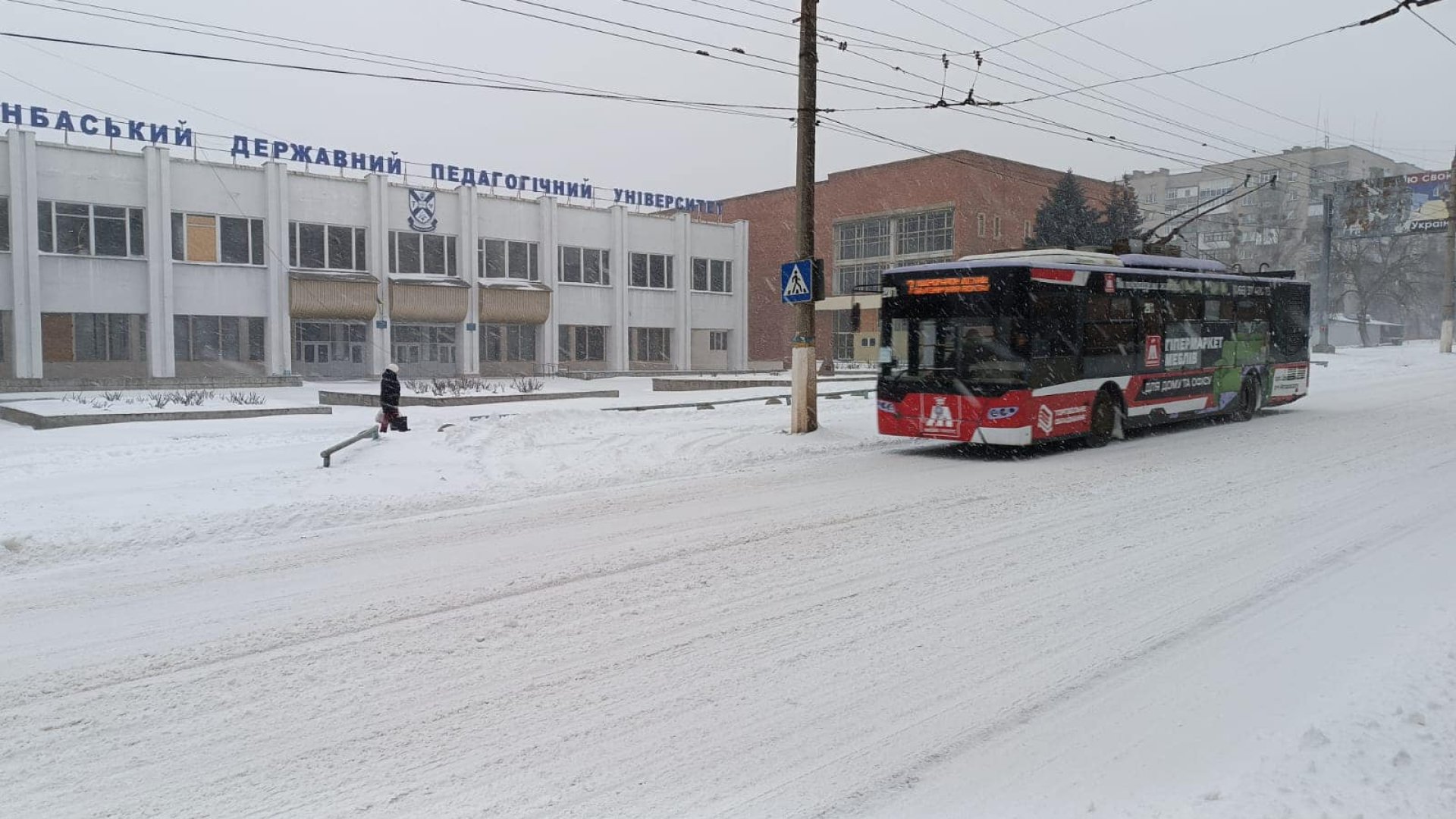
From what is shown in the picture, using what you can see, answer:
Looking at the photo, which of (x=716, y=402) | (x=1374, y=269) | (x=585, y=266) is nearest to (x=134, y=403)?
(x=716, y=402)

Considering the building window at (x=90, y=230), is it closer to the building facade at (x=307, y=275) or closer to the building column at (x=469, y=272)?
the building facade at (x=307, y=275)

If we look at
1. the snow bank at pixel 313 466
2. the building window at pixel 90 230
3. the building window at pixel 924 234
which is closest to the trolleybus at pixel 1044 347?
the snow bank at pixel 313 466

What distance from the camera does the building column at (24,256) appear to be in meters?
35.1

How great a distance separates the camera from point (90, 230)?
3700cm

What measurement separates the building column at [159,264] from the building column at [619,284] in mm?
20678

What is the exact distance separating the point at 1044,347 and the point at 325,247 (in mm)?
36525

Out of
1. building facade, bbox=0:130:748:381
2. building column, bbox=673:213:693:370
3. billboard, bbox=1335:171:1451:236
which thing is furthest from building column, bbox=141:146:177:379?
billboard, bbox=1335:171:1451:236

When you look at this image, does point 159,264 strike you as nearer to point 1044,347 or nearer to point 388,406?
point 388,406

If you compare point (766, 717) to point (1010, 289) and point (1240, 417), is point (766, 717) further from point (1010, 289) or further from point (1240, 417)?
point (1240, 417)

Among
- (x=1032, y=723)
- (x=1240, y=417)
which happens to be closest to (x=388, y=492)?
(x=1032, y=723)

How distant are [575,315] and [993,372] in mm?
37969

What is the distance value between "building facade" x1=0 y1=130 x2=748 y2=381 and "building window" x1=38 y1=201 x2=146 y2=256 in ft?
0.19

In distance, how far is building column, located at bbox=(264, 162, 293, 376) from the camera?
40.2 m

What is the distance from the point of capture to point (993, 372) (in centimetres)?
1419
